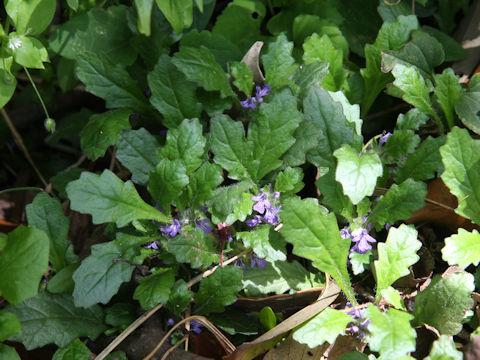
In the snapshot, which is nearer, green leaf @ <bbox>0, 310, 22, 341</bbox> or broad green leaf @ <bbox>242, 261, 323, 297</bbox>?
green leaf @ <bbox>0, 310, 22, 341</bbox>

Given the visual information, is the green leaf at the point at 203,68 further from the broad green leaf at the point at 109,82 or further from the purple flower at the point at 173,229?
the purple flower at the point at 173,229

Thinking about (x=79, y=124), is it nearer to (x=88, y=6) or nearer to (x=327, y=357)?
(x=88, y=6)

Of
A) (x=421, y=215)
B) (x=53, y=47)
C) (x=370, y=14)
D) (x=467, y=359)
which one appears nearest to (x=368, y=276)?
(x=421, y=215)

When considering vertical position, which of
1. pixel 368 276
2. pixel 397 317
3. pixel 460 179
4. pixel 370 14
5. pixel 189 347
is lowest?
pixel 189 347

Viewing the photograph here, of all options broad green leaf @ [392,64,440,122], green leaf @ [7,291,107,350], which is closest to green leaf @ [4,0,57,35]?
green leaf @ [7,291,107,350]

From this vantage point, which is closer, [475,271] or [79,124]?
[475,271]

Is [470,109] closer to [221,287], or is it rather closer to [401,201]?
[401,201]

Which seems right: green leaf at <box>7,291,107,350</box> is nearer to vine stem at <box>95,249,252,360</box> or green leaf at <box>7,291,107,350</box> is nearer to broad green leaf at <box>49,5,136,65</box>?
vine stem at <box>95,249,252,360</box>

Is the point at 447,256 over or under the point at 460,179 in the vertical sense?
under
